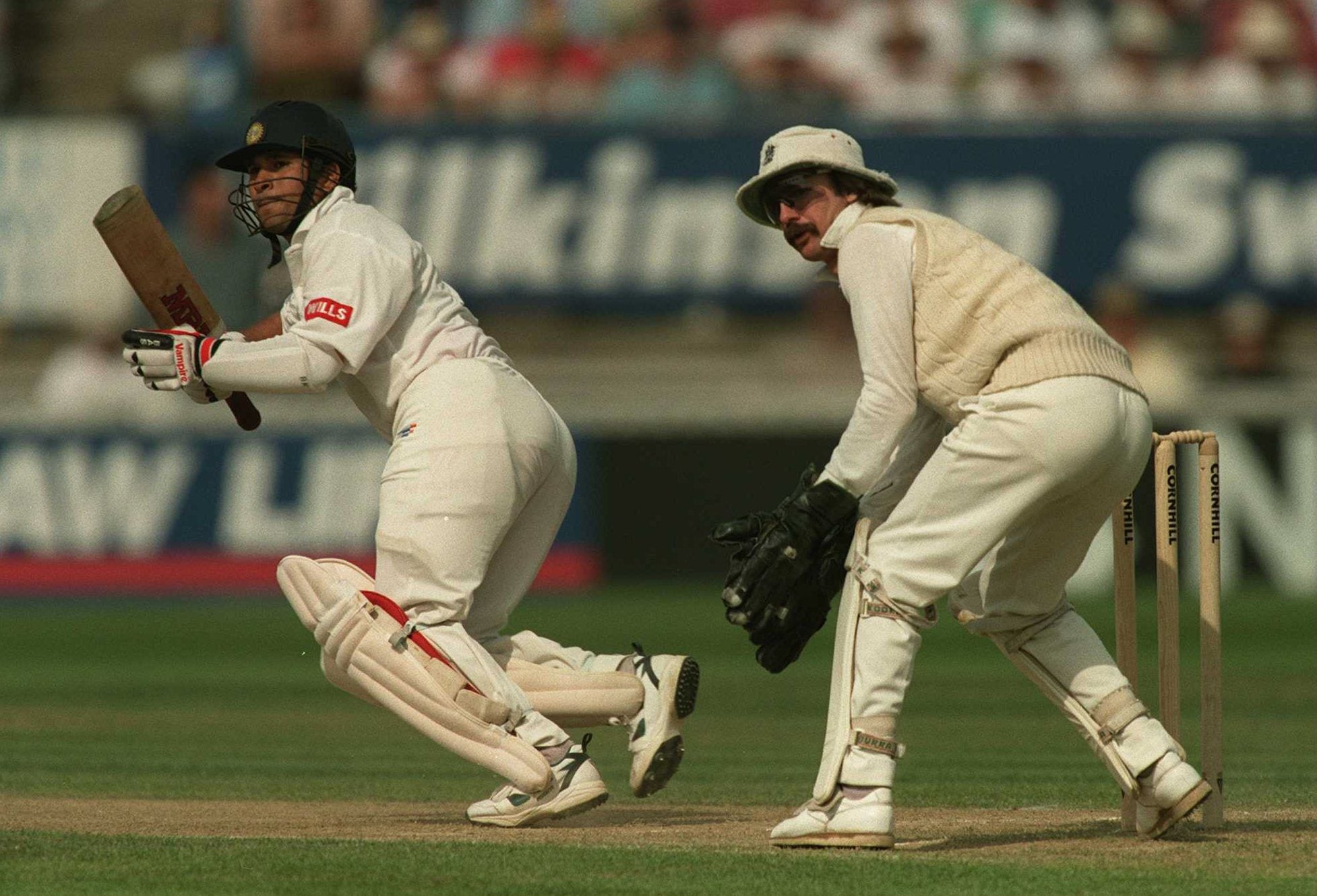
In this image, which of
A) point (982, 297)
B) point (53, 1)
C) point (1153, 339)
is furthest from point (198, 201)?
point (982, 297)

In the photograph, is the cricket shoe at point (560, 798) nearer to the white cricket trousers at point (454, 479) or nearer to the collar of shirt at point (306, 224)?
the white cricket trousers at point (454, 479)

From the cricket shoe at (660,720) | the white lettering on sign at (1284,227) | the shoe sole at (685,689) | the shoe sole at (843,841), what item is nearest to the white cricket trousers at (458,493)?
the cricket shoe at (660,720)

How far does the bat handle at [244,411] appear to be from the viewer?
20.5 ft

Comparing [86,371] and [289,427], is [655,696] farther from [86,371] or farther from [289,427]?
[86,371]

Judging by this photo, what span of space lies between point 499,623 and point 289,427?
362 inches

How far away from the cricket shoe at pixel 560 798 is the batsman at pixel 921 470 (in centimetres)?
61

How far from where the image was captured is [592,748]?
8.48 meters

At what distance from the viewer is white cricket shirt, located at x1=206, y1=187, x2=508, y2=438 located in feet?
18.2

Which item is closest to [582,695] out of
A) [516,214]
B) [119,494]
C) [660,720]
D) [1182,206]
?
[660,720]

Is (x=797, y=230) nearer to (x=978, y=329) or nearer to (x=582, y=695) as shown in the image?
(x=978, y=329)

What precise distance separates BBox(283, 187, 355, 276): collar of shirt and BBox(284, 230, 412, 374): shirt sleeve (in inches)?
4.7

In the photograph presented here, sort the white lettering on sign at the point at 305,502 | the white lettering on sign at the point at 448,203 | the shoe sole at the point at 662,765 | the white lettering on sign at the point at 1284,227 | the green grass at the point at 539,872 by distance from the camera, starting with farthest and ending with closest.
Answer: the white lettering on sign at the point at 448,203
the white lettering on sign at the point at 1284,227
the white lettering on sign at the point at 305,502
the shoe sole at the point at 662,765
the green grass at the point at 539,872

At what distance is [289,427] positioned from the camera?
1492 centimetres

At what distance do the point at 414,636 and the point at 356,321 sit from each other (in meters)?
0.81
